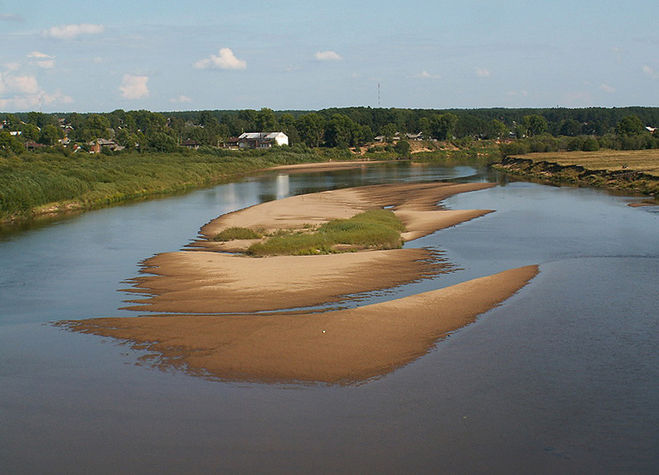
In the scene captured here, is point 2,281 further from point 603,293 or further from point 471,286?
point 603,293

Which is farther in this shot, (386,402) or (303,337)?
(303,337)

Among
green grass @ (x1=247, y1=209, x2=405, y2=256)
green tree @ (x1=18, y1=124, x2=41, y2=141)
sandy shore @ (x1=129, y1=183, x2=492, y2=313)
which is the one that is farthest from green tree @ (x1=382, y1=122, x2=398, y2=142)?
green grass @ (x1=247, y1=209, x2=405, y2=256)

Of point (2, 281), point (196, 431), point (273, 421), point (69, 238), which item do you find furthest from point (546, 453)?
point (69, 238)

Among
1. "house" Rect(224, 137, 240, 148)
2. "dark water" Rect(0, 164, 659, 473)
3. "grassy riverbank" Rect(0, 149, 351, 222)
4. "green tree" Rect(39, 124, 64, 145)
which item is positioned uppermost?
"green tree" Rect(39, 124, 64, 145)

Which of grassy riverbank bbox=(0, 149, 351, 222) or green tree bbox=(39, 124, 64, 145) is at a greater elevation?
green tree bbox=(39, 124, 64, 145)

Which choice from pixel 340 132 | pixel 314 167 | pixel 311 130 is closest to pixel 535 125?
pixel 340 132

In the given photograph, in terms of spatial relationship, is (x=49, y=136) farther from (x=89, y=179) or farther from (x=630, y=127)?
(x=630, y=127)

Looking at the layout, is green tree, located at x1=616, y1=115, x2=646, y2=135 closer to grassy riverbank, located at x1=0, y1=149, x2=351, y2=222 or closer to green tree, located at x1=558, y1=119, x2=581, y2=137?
green tree, located at x1=558, y1=119, x2=581, y2=137
